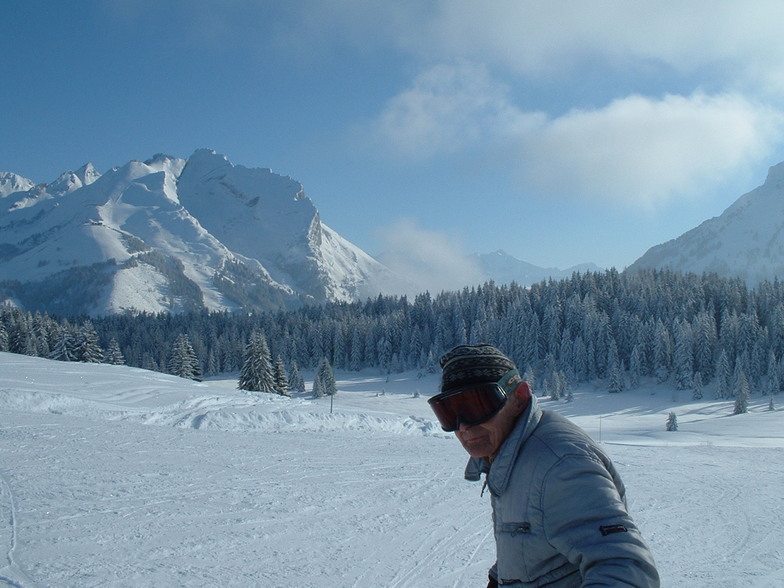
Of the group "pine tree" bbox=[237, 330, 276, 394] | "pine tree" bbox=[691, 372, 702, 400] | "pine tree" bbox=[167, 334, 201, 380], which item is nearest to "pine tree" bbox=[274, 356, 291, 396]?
"pine tree" bbox=[237, 330, 276, 394]

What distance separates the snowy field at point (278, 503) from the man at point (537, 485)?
20.5ft

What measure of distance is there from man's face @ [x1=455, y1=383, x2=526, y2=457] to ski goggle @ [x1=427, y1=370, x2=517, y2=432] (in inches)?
1.3

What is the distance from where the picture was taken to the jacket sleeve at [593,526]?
6.36 feet

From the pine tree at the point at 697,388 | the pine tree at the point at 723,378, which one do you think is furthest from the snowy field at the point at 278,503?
the pine tree at the point at 723,378

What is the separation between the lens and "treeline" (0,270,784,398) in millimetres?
68250

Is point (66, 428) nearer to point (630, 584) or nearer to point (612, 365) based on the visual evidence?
point (630, 584)

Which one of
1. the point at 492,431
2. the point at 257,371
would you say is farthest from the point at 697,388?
the point at 492,431

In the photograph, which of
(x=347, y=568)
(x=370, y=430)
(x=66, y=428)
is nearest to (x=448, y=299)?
(x=370, y=430)

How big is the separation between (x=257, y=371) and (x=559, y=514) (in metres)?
47.2

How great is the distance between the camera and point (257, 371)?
154 ft

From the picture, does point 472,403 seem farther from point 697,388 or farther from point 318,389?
point 697,388

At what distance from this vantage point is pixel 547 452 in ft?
7.32

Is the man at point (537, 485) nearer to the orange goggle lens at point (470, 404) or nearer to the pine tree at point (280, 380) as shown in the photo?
the orange goggle lens at point (470, 404)

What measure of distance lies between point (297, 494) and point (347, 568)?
393cm
